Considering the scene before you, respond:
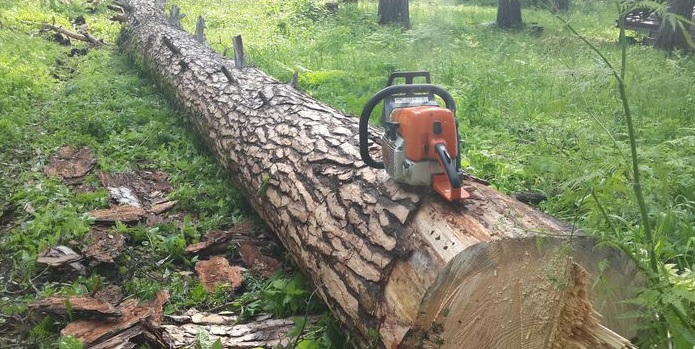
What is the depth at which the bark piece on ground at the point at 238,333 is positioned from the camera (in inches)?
116

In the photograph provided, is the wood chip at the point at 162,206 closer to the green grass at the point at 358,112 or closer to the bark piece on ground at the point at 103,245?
the green grass at the point at 358,112

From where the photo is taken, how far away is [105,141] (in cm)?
584

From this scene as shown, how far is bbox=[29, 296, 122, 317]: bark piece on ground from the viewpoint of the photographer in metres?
2.97

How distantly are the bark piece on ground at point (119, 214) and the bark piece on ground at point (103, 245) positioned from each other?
0.13m

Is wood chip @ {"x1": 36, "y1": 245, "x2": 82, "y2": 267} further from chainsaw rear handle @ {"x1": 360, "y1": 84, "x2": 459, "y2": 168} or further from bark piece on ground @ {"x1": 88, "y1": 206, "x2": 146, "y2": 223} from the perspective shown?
chainsaw rear handle @ {"x1": 360, "y1": 84, "x2": 459, "y2": 168}

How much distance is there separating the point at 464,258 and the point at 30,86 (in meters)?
7.08

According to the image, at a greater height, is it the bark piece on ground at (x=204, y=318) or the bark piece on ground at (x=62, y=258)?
the bark piece on ground at (x=62, y=258)

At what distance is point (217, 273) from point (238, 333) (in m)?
0.69

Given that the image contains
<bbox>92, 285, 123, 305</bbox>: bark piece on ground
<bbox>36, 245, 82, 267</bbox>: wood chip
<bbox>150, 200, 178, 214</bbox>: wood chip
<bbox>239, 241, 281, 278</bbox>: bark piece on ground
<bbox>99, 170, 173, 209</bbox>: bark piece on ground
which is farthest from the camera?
<bbox>99, 170, 173, 209</bbox>: bark piece on ground

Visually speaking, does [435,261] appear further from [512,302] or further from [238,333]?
[238,333]

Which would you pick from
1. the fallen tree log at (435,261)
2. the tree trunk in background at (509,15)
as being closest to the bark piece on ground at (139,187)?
the fallen tree log at (435,261)

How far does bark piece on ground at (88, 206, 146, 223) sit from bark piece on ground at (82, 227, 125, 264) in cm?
13

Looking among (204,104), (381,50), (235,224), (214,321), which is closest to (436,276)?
(214,321)

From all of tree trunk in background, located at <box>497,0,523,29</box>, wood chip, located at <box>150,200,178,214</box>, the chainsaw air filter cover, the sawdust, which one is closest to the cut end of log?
the sawdust
